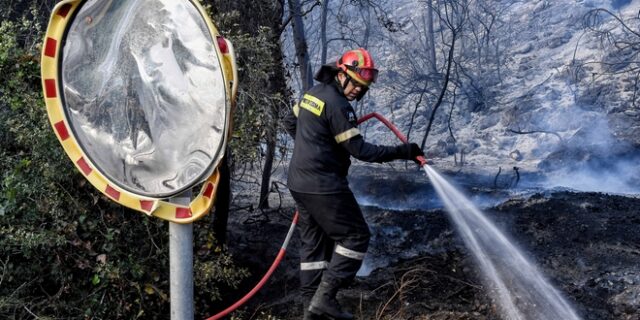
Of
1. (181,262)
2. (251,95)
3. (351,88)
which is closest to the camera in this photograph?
(181,262)

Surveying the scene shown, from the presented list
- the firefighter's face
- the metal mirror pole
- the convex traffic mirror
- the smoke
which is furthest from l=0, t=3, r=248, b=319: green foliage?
the smoke

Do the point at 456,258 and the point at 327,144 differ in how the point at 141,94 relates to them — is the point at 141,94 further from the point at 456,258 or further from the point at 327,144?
the point at 456,258

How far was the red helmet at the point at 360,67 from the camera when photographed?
430 centimetres

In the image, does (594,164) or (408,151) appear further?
(594,164)

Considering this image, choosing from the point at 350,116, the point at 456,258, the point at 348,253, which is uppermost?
the point at 350,116

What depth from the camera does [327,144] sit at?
4344mm

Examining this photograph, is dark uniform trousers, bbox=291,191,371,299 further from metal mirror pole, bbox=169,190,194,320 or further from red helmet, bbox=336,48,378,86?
metal mirror pole, bbox=169,190,194,320

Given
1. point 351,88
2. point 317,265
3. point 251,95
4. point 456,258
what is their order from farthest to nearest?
1. point 456,258
2. point 251,95
3. point 317,265
4. point 351,88

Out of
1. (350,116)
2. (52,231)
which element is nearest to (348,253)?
(350,116)

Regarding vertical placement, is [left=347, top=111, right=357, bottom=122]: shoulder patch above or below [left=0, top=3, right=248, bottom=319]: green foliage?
above

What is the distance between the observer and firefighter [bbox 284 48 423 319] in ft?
13.9

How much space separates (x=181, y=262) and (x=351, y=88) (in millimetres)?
2669

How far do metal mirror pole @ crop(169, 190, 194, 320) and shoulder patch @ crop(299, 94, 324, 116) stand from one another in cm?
243

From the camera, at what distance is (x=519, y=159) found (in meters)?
14.9
